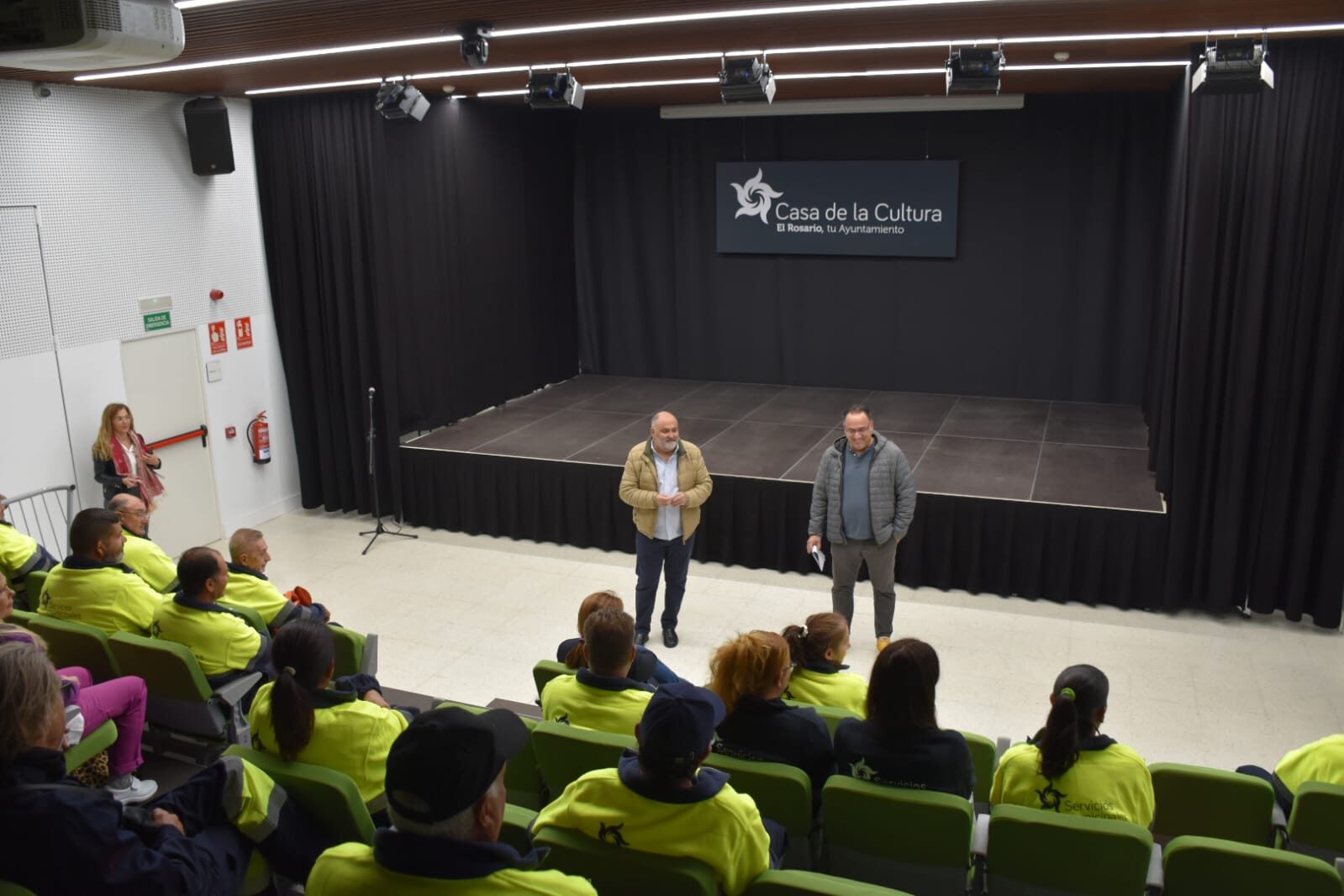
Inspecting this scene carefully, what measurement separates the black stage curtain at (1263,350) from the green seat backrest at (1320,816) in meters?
3.90

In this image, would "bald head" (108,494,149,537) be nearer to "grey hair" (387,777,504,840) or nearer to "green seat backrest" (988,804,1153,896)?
"grey hair" (387,777,504,840)

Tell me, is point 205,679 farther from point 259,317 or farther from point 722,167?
point 722,167

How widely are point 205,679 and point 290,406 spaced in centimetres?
553

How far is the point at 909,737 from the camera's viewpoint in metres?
3.03

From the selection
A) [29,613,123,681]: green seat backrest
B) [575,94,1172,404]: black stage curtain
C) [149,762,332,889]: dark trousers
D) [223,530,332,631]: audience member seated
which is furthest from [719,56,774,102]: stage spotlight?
[575,94,1172,404]: black stage curtain

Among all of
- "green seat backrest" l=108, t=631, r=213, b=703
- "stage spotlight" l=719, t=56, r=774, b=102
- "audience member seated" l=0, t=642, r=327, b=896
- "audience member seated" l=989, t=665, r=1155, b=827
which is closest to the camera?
"audience member seated" l=0, t=642, r=327, b=896

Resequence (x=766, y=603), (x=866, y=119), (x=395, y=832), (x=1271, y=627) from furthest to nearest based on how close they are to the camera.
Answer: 1. (x=866, y=119)
2. (x=766, y=603)
3. (x=1271, y=627)
4. (x=395, y=832)

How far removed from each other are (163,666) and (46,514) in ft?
12.8

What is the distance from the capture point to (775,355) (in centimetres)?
1201

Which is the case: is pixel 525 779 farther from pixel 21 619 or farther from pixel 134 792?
pixel 21 619

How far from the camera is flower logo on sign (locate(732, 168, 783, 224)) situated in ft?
37.5

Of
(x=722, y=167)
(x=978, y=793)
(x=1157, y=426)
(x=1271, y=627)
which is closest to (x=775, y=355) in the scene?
(x=722, y=167)

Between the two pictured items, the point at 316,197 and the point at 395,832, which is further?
the point at 316,197

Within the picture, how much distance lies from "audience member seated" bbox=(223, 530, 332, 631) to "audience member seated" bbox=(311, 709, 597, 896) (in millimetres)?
2773
